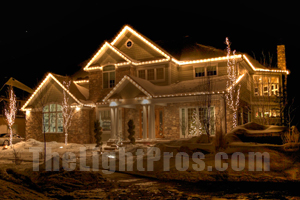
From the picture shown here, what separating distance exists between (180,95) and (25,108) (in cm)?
1364

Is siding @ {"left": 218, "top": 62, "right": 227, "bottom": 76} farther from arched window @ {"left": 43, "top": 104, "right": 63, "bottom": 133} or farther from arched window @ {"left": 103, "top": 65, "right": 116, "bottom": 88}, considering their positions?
arched window @ {"left": 43, "top": 104, "right": 63, "bottom": 133}

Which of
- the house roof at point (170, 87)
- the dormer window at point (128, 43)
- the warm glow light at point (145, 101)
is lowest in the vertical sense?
the warm glow light at point (145, 101)

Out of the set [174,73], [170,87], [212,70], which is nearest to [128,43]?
[174,73]

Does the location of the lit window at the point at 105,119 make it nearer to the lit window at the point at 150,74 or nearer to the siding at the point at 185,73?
the lit window at the point at 150,74

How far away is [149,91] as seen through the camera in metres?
18.9

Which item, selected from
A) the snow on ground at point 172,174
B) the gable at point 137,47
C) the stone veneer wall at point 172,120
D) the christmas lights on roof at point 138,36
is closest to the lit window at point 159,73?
the gable at point 137,47

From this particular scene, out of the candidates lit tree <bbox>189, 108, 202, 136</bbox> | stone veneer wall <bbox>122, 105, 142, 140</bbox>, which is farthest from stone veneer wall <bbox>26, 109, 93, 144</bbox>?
lit tree <bbox>189, 108, 202, 136</bbox>

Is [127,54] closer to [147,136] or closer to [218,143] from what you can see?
[147,136]

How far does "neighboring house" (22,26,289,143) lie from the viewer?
19.0 metres

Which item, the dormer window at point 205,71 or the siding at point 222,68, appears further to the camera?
the dormer window at point 205,71

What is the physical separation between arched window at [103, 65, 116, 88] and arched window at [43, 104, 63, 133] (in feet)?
14.4

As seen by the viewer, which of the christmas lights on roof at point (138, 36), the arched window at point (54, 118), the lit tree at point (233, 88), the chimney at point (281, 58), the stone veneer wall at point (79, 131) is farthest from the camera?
the chimney at point (281, 58)

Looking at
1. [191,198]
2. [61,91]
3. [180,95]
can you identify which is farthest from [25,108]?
[191,198]

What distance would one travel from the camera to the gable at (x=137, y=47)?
69.2 ft
